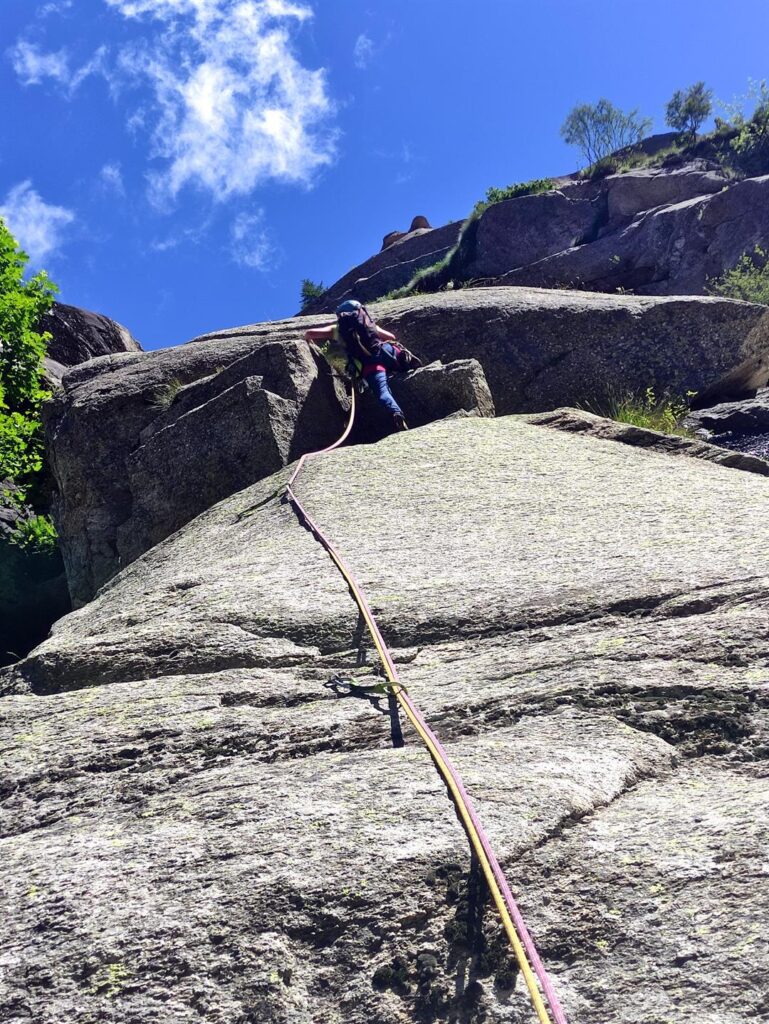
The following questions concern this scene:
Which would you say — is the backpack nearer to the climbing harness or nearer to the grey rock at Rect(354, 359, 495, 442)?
the grey rock at Rect(354, 359, 495, 442)

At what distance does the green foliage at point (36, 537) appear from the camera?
13711 millimetres

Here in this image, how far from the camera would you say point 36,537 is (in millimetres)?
13898

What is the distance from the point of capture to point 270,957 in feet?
8.02

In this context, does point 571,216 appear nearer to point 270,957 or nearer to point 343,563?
point 343,563

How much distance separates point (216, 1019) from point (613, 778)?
5.07 feet

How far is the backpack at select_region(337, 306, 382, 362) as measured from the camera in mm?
10242

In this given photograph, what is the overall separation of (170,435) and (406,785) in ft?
24.3

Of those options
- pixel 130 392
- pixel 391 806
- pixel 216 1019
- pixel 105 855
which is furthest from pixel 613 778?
pixel 130 392

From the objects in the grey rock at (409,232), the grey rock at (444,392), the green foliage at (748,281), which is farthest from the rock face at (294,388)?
the grey rock at (409,232)

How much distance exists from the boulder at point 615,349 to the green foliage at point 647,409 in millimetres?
119

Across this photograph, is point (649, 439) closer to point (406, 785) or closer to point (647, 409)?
point (647, 409)

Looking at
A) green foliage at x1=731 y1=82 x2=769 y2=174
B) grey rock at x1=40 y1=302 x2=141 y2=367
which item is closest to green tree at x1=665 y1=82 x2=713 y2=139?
green foliage at x1=731 y1=82 x2=769 y2=174

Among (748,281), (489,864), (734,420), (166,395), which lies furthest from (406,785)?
(748,281)

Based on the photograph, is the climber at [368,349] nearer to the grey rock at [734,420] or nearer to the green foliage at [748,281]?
the grey rock at [734,420]
